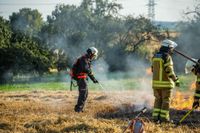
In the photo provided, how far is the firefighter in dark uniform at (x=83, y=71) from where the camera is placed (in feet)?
40.9

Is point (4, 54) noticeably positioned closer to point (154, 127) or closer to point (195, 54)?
point (195, 54)

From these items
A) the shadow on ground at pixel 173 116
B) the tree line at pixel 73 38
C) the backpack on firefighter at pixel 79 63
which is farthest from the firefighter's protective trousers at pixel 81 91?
the tree line at pixel 73 38

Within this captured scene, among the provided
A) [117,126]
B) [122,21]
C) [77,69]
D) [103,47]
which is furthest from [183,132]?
[122,21]

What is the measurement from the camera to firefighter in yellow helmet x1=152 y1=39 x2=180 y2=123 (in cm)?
993

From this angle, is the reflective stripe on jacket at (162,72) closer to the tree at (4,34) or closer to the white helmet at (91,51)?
the white helmet at (91,51)

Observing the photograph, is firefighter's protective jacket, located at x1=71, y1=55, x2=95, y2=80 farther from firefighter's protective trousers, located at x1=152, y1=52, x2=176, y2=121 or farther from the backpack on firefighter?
firefighter's protective trousers, located at x1=152, y1=52, x2=176, y2=121

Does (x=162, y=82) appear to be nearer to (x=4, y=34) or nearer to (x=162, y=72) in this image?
(x=162, y=72)

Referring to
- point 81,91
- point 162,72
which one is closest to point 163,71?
point 162,72

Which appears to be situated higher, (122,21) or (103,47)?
(122,21)

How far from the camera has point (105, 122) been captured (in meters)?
9.66

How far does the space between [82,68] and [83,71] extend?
129mm

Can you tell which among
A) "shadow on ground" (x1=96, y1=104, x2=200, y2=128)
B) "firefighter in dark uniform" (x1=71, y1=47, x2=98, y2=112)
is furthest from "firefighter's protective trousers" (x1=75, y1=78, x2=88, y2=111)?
"shadow on ground" (x1=96, y1=104, x2=200, y2=128)

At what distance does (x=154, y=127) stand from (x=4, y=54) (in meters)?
29.0

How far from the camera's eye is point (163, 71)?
10086 mm
